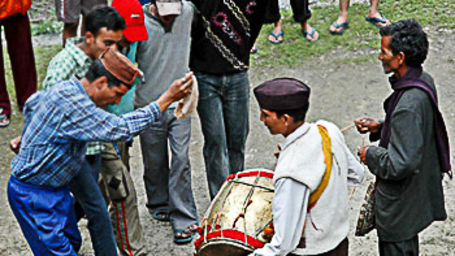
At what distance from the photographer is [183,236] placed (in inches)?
203

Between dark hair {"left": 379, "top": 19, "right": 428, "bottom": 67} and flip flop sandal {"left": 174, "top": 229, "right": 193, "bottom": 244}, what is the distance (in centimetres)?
227

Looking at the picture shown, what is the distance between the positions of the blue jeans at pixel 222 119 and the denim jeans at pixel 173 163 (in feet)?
0.63

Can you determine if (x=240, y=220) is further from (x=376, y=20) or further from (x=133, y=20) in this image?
(x=376, y=20)

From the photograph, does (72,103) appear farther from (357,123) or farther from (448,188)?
(448,188)

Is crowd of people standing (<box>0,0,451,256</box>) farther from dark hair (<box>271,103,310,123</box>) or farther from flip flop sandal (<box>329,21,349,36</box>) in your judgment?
flip flop sandal (<box>329,21,349,36</box>)

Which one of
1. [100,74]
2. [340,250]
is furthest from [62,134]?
[340,250]

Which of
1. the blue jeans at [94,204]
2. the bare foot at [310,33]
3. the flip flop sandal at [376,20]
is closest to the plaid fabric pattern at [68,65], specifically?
the blue jeans at [94,204]

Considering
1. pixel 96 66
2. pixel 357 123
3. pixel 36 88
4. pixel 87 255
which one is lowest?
pixel 87 255

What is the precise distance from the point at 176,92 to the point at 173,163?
1201 millimetres

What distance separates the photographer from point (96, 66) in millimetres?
3805

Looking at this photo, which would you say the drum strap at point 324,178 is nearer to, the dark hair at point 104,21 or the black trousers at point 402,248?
the black trousers at point 402,248

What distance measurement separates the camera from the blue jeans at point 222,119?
5.17 meters

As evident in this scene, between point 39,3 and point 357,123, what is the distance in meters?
6.71

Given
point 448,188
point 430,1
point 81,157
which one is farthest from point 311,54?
point 81,157
